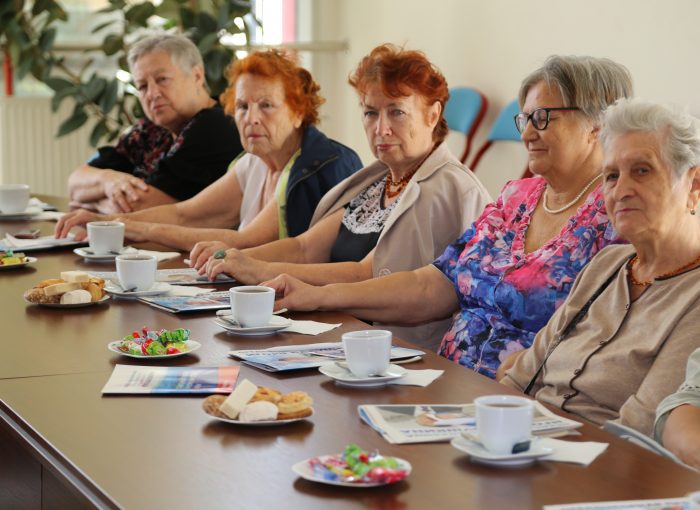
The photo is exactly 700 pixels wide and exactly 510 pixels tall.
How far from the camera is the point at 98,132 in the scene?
6.06 meters

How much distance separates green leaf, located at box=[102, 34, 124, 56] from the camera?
5.99 meters

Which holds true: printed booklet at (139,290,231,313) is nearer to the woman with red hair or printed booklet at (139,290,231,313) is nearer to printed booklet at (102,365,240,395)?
the woman with red hair

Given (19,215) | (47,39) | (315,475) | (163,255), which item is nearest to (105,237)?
(163,255)

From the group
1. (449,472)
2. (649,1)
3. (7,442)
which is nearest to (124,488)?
(449,472)

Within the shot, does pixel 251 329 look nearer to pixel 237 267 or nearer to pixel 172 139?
pixel 237 267

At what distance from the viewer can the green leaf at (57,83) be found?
235 inches

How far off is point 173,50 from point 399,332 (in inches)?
71.3

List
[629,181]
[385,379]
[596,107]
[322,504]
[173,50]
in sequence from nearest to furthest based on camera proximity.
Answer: [322,504], [385,379], [629,181], [596,107], [173,50]

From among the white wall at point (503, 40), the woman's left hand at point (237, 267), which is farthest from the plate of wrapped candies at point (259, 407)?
the white wall at point (503, 40)

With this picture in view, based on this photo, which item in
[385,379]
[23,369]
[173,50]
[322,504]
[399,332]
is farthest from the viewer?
[173,50]

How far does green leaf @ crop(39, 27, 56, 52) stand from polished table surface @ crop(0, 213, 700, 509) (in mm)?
4413

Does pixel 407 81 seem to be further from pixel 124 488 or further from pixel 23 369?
pixel 124 488

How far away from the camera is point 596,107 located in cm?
228

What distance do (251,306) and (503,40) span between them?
3374mm
